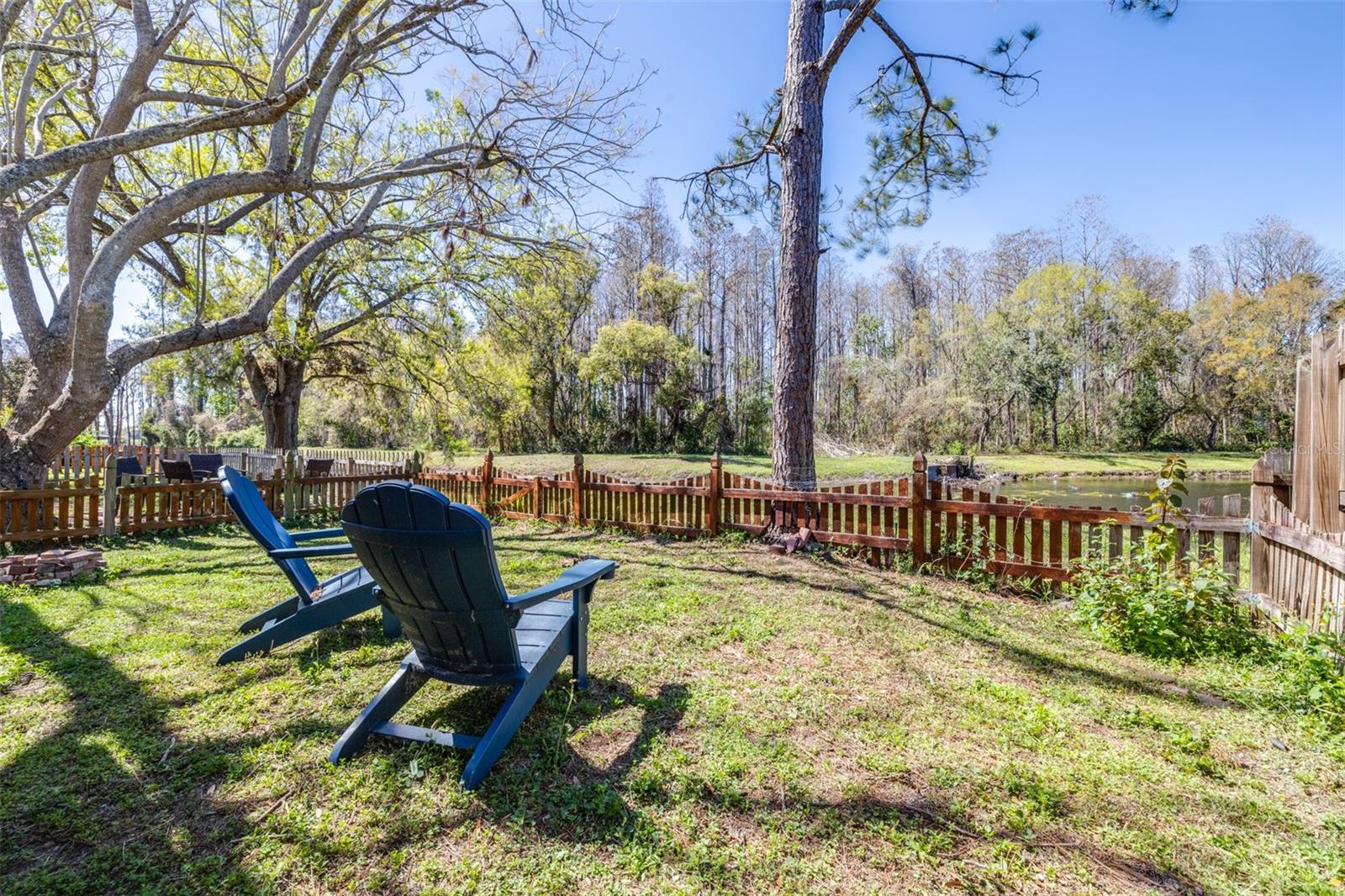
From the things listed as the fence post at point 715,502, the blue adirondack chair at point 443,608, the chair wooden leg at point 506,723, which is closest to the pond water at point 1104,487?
the fence post at point 715,502

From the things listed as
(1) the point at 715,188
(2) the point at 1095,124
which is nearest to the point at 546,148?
(1) the point at 715,188

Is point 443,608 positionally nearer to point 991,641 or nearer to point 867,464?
point 991,641

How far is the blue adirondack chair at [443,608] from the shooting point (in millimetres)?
1926

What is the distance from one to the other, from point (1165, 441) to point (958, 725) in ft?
102

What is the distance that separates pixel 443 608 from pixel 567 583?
559mm

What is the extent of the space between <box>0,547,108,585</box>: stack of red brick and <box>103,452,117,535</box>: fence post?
2.50m

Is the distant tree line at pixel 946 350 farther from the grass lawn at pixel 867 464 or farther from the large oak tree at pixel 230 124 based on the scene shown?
the large oak tree at pixel 230 124

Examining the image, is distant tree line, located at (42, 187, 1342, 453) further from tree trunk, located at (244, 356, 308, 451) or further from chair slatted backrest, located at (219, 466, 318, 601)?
chair slatted backrest, located at (219, 466, 318, 601)

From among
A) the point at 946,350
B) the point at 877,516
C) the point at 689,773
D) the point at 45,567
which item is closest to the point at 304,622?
the point at 689,773

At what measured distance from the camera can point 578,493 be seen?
7.92 m

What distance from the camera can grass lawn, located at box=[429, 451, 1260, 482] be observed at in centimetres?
1645

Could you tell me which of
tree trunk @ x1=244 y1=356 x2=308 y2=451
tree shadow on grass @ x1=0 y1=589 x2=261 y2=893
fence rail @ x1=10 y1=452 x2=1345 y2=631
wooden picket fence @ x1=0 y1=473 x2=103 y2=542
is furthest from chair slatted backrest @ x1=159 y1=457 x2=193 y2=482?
tree shadow on grass @ x1=0 y1=589 x2=261 y2=893

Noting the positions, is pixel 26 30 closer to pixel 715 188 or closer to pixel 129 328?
pixel 715 188

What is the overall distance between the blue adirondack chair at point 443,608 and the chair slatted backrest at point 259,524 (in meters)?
1.34
